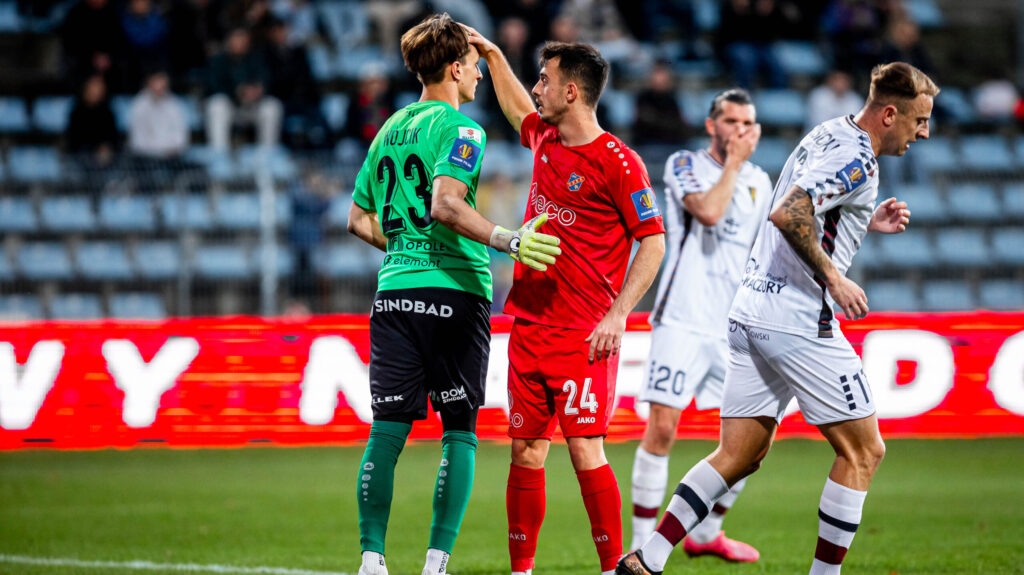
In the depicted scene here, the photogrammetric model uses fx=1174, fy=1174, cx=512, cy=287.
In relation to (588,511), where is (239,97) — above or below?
above

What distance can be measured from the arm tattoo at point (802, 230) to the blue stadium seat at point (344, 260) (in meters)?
8.81

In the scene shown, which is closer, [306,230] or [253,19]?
[306,230]

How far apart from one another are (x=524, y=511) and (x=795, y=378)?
1.40 m

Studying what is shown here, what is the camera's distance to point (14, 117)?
17.2 m

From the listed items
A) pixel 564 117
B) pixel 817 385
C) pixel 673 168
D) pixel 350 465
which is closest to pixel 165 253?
pixel 350 465

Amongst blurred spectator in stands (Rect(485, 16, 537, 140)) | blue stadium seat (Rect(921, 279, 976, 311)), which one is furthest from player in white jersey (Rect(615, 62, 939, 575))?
blurred spectator in stands (Rect(485, 16, 537, 140))

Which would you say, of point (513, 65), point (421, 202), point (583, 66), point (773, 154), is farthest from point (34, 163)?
point (583, 66)

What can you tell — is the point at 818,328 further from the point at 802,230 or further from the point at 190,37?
the point at 190,37

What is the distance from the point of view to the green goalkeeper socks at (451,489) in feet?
18.4

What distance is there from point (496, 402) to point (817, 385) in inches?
273

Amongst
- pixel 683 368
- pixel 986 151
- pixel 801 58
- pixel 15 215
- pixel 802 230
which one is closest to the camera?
pixel 802 230

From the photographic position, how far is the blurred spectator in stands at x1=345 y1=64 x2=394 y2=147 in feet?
49.3

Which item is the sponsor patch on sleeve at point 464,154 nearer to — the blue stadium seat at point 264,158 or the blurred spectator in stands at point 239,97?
the blue stadium seat at point 264,158

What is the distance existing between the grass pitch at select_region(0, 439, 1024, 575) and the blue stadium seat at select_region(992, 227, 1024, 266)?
2.29 metres
